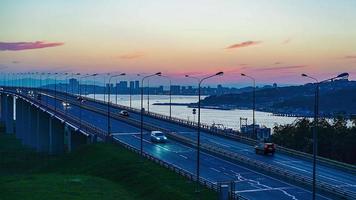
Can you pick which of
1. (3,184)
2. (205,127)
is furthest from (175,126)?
(3,184)

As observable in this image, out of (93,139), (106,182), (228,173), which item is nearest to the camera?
(228,173)

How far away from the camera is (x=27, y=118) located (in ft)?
453

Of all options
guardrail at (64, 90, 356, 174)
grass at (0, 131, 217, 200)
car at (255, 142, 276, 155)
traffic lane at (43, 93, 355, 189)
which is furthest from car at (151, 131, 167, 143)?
car at (255, 142, 276, 155)

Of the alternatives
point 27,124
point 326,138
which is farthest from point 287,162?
point 27,124

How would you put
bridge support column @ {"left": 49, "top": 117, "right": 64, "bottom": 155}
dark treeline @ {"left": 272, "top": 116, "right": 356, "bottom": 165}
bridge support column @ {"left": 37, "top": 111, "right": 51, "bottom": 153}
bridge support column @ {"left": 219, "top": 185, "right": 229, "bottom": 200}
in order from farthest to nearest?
bridge support column @ {"left": 37, "top": 111, "right": 51, "bottom": 153}
bridge support column @ {"left": 49, "top": 117, "right": 64, "bottom": 155}
dark treeline @ {"left": 272, "top": 116, "right": 356, "bottom": 165}
bridge support column @ {"left": 219, "top": 185, "right": 229, "bottom": 200}

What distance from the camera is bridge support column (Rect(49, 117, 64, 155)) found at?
112m

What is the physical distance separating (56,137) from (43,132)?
29.6 ft

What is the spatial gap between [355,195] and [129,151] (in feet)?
108

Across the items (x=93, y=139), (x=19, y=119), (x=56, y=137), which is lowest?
(x=56, y=137)

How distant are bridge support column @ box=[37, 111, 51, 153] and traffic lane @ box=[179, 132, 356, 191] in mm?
55245

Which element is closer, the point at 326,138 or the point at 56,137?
the point at 326,138

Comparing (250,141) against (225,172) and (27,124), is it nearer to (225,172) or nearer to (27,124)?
(225,172)

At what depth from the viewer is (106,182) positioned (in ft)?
166

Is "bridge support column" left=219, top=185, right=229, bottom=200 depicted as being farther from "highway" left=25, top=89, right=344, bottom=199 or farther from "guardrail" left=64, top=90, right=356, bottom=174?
"guardrail" left=64, top=90, right=356, bottom=174
